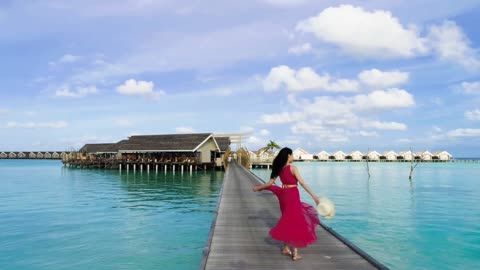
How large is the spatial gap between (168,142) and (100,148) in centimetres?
2197

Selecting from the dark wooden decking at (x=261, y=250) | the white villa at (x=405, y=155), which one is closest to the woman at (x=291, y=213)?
the dark wooden decking at (x=261, y=250)

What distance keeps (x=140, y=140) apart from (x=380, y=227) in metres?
40.8

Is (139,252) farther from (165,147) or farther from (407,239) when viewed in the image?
(165,147)

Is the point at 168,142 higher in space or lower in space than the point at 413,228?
higher

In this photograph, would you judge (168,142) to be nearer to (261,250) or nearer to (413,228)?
(413,228)

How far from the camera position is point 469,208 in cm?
2086

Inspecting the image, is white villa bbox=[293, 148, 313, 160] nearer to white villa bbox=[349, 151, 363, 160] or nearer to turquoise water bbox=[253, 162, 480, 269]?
white villa bbox=[349, 151, 363, 160]

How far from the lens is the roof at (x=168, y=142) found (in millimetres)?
45688

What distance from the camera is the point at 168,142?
1879 inches

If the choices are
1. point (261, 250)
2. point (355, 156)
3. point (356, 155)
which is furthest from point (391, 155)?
point (261, 250)

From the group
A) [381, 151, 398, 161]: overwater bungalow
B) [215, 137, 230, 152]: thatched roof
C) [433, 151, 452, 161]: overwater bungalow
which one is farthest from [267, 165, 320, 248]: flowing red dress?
[433, 151, 452, 161]: overwater bungalow

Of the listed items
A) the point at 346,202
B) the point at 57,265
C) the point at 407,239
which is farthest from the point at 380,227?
the point at 57,265

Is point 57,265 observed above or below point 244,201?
below

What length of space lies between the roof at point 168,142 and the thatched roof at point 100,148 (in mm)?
11598
